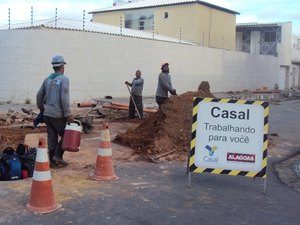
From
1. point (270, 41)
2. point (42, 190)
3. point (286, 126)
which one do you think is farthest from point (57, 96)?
point (270, 41)

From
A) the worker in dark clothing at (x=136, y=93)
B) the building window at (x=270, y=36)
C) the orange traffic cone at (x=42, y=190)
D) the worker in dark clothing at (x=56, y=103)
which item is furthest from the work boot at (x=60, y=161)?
the building window at (x=270, y=36)

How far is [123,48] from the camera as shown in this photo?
961 inches

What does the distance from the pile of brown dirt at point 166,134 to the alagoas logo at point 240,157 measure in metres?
2.26

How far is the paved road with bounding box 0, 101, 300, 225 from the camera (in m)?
5.41

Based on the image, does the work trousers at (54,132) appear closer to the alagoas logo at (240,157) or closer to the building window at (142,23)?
the alagoas logo at (240,157)

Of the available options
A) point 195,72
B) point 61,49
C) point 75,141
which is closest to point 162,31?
point 195,72

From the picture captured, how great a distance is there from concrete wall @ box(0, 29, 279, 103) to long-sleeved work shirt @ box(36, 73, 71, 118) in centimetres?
1240

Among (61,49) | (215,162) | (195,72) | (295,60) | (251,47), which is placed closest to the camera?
(215,162)

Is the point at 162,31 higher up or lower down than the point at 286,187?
higher up

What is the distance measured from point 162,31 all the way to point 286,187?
32164mm

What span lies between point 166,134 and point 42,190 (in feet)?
15.3

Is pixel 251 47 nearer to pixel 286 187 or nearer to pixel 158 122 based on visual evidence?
pixel 158 122

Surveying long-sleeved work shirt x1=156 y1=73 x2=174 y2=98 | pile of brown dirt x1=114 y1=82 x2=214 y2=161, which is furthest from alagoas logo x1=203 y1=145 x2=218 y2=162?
long-sleeved work shirt x1=156 y1=73 x2=174 y2=98

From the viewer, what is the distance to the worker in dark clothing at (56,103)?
25.2ft
